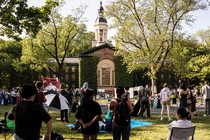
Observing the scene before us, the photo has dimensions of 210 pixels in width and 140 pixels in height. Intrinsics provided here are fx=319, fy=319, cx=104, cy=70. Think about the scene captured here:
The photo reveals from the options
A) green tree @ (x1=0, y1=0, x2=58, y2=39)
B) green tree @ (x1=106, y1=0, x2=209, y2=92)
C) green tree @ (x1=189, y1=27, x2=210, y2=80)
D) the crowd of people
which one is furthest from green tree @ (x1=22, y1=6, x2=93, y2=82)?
the crowd of people

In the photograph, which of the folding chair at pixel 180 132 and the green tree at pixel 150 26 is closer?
the folding chair at pixel 180 132

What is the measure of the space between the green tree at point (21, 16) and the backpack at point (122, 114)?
12.1 m

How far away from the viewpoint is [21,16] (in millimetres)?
17641

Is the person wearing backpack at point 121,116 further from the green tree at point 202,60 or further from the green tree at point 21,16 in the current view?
the green tree at point 202,60

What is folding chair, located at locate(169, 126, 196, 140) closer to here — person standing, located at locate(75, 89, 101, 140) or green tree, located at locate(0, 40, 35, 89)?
person standing, located at locate(75, 89, 101, 140)

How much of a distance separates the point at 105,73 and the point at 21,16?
42.6m

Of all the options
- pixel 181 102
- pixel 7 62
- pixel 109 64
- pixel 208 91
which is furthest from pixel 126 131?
pixel 7 62

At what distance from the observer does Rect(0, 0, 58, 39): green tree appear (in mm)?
17375

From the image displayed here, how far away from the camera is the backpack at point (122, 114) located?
6.96m

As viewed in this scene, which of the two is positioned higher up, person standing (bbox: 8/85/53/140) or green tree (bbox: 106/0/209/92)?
green tree (bbox: 106/0/209/92)

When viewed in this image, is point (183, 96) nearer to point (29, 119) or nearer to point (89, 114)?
point (89, 114)

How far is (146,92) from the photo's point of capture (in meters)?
16.9

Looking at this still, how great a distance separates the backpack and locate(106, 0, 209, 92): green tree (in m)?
28.3

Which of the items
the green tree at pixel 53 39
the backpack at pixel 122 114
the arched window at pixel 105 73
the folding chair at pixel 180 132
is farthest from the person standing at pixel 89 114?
the arched window at pixel 105 73
